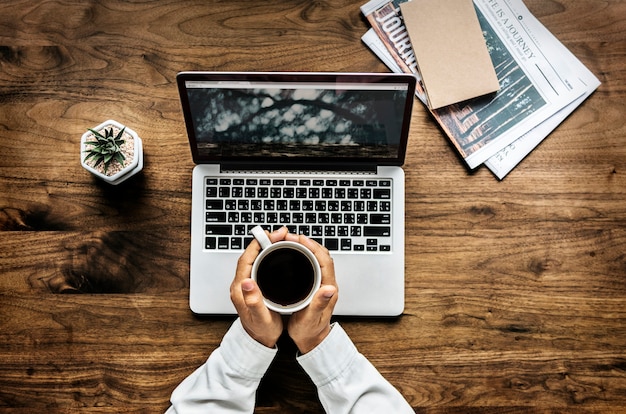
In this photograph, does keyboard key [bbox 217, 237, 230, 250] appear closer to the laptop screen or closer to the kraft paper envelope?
the laptop screen

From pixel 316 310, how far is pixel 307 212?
18cm

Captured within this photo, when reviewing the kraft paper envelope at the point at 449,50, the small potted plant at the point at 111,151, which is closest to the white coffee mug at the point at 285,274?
the small potted plant at the point at 111,151

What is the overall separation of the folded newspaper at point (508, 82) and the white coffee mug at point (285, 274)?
0.36 m

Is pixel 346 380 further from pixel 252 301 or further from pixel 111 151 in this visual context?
pixel 111 151

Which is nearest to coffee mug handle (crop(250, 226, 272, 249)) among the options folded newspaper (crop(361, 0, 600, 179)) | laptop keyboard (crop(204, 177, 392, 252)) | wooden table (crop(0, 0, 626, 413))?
laptop keyboard (crop(204, 177, 392, 252))

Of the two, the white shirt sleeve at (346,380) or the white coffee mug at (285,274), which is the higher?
the white coffee mug at (285,274)

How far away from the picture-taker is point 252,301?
81cm

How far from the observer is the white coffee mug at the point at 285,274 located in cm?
84

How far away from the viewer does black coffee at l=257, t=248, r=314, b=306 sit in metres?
0.85

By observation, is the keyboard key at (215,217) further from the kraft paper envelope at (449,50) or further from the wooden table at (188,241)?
the kraft paper envelope at (449,50)

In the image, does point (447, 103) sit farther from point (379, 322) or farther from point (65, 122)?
point (65, 122)

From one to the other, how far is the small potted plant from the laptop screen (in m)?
0.11

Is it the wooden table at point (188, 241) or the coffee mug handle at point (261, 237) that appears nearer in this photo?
the coffee mug handle at point (261, 237)

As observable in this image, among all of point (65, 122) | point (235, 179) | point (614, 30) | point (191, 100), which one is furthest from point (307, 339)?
point (614, 30)
